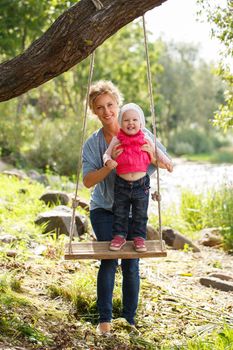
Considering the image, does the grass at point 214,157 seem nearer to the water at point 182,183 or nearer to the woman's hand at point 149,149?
the water at point 182,183

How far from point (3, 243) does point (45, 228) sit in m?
0.80

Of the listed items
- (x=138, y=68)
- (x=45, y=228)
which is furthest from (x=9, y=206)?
(x=138, y=68)

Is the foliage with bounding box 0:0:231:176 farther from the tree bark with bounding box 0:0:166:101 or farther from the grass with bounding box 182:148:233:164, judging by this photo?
the grass with bounding box 182:148:233:164

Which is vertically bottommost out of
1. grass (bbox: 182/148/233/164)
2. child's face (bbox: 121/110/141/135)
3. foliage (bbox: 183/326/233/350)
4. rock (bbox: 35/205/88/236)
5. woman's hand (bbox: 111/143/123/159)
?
foliage (bbox: 183/326/233/350)

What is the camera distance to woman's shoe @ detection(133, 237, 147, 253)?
Result: 379 cm

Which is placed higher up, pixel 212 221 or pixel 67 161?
pixel 67 161

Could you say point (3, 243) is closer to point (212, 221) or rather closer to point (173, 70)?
point (212, 221)

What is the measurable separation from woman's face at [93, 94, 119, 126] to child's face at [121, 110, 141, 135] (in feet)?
0.43

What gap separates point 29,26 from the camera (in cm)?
1283

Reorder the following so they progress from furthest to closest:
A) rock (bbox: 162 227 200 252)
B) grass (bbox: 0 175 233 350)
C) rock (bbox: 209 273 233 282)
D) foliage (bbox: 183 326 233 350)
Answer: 1. rock (bbox: 162 227 200 252)
2. rock (bbox: 209 273 233 282)
3. grass (bbox: 0 175 233 350)
4. foliage (bbox: 183 326 233 350)

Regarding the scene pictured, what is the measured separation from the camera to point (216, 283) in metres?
5.58

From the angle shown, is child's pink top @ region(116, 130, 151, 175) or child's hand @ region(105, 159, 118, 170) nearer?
child's hand @ region(105, 159, 118, 170)

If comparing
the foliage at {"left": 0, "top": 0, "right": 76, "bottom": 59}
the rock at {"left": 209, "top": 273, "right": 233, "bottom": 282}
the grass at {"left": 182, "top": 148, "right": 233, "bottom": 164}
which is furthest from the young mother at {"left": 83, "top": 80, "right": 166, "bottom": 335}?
the grass at {"left": 182, "top": 148, "right": 233, "bottom": 164}

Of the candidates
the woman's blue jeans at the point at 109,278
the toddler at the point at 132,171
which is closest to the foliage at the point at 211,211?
the woman's blue jeans at the point at 109,278
